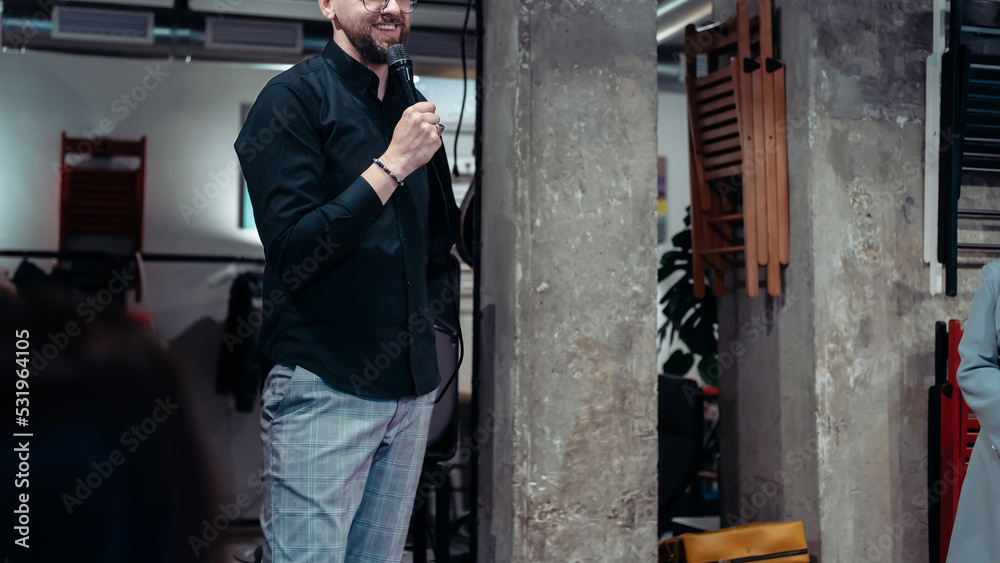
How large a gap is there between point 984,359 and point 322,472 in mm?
1938

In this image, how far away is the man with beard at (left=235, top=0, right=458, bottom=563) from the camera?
4.45 feet

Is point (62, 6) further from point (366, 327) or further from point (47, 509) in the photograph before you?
point (366, 327)

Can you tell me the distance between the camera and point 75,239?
5469 millimetres

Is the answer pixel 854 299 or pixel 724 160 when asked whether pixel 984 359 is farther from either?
pixel 724 160

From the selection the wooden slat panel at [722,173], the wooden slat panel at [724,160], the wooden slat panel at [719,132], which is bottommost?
the wooden slat panel at [722,173]

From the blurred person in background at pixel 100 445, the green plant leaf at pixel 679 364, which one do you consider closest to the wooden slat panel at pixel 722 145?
the green plant leaf at pixel 679 364

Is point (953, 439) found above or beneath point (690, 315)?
beneath

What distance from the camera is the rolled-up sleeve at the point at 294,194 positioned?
4.36ft

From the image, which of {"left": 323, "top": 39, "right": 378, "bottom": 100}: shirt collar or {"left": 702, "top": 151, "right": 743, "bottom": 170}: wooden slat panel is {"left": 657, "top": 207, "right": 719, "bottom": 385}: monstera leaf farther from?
{"left": 323, "top": 39, "right": 378, "bottom": 100}: shirt collar

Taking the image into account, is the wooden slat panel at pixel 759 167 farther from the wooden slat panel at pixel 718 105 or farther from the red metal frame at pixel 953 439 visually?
the red metal frame at pixel 953 439

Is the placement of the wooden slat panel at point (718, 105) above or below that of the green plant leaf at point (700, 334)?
above

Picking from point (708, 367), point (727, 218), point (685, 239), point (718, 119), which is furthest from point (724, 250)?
point (708, 367)

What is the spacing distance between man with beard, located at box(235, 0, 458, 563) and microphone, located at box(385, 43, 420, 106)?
0.09 ft

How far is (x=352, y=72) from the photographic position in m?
1.54
